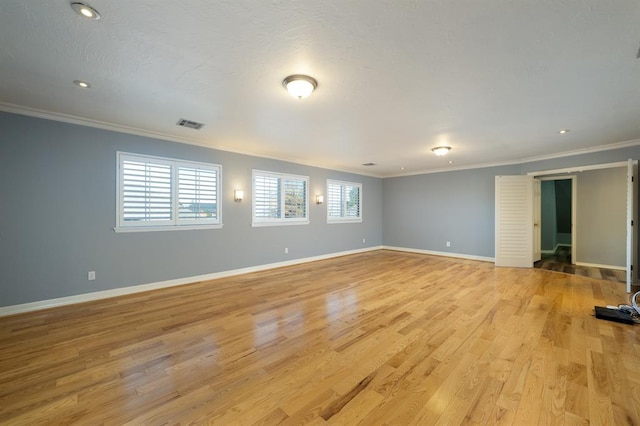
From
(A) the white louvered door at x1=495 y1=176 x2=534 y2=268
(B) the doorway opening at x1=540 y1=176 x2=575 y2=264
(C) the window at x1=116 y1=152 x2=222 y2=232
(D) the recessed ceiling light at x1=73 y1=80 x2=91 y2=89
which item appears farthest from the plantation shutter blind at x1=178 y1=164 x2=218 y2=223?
(B) the doorway opening at x1=540 y1=176 x2=575 y2=264

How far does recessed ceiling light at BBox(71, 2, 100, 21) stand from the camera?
1.65 metres

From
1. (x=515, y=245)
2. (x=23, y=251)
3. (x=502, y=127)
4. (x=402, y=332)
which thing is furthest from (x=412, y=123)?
(x=23, y=251)

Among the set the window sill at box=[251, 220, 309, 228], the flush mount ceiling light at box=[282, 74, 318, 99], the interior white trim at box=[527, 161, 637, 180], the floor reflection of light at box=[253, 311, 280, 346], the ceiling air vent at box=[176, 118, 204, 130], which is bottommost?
the floor reflection of light at box=[253, 311, 280, 346]

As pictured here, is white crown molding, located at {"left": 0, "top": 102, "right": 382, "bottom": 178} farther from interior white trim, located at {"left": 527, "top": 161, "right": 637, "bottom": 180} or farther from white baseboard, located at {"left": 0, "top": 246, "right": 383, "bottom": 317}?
interior white trim, located at {"left": 527, "top": 161, "right": 637, "bottom": 180}

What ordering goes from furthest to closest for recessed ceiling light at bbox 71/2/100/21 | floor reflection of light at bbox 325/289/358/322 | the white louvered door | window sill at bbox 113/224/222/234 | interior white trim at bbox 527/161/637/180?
the white louvered door, interior white trim at bbox 527/161/637/180, window sill at bbox 113/224/222/234, floor reflection of light at bbox 325/289/358/322, recessed ceiling light at bbox 71/2/100/21

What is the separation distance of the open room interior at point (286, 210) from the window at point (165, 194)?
36 millimetres

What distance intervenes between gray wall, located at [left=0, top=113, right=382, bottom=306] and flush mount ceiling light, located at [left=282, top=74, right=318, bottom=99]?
311cm

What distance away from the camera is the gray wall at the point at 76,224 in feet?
11.0

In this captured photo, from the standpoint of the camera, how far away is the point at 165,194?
14.8 ft

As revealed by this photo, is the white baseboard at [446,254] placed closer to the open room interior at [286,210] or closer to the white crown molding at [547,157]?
the open room interior at [286,210]

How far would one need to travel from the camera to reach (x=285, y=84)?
266 cm

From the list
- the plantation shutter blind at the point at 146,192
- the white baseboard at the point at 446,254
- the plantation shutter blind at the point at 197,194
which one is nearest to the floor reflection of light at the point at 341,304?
the plantation shutter blind at the point at 197,194

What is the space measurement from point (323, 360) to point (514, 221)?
6.09 m

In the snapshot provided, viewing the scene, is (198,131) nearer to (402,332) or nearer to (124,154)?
(124,154)
